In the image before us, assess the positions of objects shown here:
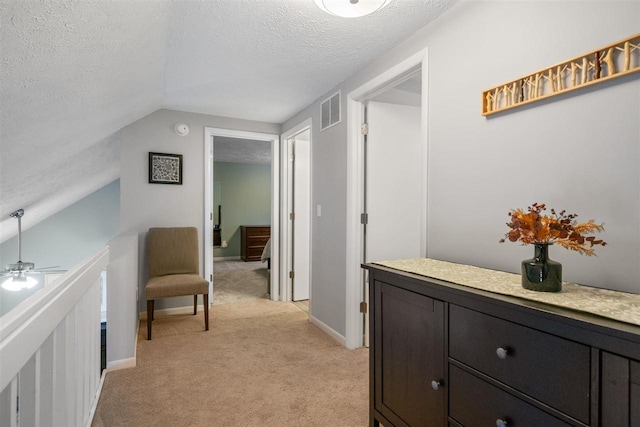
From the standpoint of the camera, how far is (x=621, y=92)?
109 cm

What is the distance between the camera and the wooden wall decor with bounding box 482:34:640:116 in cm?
106

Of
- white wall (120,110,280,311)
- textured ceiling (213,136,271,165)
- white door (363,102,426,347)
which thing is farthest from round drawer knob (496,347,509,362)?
textured ceiling (213,136,271,165)

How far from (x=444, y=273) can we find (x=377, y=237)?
4.22ft

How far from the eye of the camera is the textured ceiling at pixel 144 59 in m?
1.19

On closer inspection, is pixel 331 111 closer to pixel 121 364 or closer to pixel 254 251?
pixel 121 364

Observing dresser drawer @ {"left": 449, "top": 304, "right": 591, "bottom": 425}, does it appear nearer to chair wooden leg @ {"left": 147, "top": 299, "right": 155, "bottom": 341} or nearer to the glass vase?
the glass vase

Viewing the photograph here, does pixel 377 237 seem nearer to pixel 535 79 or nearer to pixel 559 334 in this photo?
pixel 535 79

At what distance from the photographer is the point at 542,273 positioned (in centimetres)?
105

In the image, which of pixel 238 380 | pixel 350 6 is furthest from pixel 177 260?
pixel 350 6

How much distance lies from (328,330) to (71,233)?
5364 mm

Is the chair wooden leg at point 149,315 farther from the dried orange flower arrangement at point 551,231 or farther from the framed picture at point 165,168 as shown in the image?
the dried orange flower arrangement at point 551,231

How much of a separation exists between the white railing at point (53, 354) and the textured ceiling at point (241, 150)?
3.51 m

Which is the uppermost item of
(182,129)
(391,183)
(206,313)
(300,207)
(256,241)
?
(182,129)

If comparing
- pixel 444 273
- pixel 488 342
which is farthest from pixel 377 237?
pixel 488 342
